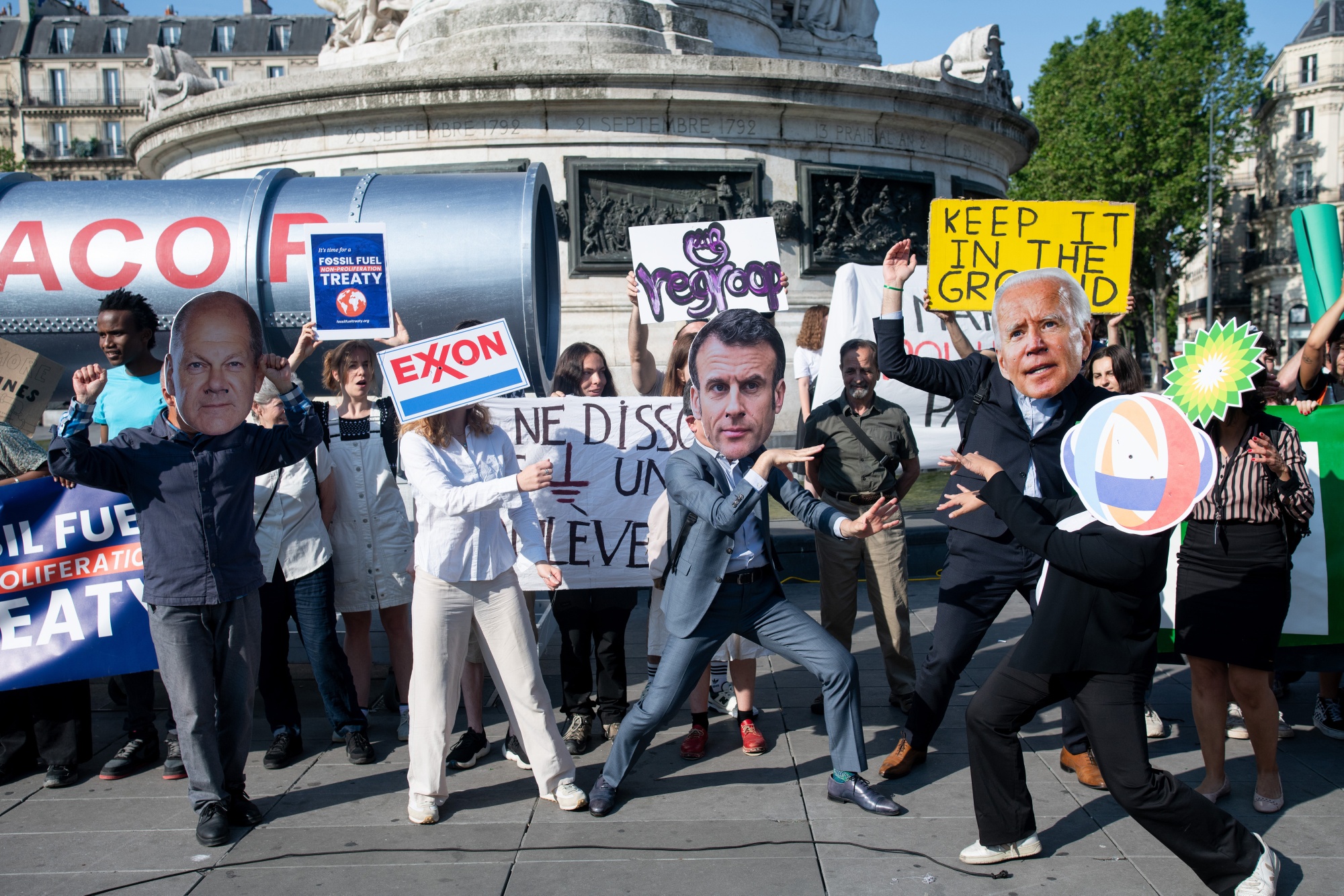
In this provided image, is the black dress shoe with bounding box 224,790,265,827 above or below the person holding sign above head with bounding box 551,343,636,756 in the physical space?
below

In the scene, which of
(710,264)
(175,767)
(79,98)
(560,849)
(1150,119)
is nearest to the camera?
(560,849)

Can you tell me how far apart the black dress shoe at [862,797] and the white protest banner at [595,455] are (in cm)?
176

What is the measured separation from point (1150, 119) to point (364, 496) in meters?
43.5

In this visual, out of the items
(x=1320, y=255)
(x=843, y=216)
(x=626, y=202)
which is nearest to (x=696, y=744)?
(x=1320, y=255)

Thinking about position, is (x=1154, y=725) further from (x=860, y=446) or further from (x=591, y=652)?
(x=591, y=652)

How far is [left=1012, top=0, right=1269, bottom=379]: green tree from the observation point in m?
41.0

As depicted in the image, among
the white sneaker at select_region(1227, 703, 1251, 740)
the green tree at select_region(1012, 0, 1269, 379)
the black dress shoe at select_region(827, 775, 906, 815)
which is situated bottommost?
the white sneaker at select_region(1227, 703, 1251, 740)

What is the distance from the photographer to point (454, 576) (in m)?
4.12

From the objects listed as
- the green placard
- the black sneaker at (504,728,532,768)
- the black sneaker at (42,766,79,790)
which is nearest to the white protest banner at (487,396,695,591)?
the black sneaker at (504,728,532,768)

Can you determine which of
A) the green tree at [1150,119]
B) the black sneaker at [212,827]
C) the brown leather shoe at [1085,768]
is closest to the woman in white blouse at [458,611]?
the black sneaker at [212,827]

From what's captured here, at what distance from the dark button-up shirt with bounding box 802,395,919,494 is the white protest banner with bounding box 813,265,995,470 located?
345cm

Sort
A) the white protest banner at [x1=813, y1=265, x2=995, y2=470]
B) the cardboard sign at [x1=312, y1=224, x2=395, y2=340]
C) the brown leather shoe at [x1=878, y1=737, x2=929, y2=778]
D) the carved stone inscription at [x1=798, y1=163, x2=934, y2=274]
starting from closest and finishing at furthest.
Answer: the brown leather shoe at [x1=878, y1=737, x2=929, y2=778], the cardboard sign at [x1=312, y1=224, x2=395, y2=340], the white protest banner at [x1=813, y1=265, x2=995, y2=470], the carved stone inscription at [x1=798, y1=163, x2=934, y2=274]

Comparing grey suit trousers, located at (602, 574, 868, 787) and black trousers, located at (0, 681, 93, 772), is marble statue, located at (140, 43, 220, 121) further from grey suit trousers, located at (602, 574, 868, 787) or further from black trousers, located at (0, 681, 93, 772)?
grey suit trousers, located at (602, 574, 868, 787)

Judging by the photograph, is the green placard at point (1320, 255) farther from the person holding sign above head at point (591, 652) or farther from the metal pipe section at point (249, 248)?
the metal pipe section at point (249, 248)
